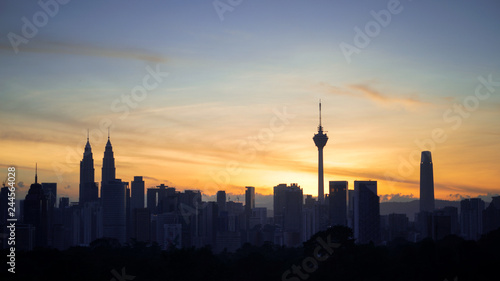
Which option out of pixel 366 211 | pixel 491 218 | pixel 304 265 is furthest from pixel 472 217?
pixel 304 265

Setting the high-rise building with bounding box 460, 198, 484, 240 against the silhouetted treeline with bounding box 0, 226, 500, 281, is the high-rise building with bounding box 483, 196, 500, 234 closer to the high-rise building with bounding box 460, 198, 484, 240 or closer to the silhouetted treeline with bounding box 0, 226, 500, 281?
the high-rise building with bounding box 460, 198, 484, 240

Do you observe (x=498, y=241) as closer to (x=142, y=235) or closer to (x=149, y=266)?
(x=149, y=266)

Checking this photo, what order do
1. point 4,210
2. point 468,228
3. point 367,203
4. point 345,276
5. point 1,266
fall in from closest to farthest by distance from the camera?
point 1,266
point 345,276
point 4,210
point 468,228
point 367,203

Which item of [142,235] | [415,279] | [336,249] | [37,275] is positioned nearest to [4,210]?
[142,235]

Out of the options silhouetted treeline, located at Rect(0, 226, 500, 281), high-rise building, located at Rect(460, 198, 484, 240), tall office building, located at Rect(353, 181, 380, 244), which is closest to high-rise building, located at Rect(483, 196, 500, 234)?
high-rise building, located at Rect(460, 198, 484, 240)

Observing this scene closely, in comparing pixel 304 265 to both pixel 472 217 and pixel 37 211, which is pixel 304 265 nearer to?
pixel 37 211

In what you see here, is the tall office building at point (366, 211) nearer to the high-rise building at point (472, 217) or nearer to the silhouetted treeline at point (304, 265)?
the high-rise building at point (472, 217)
